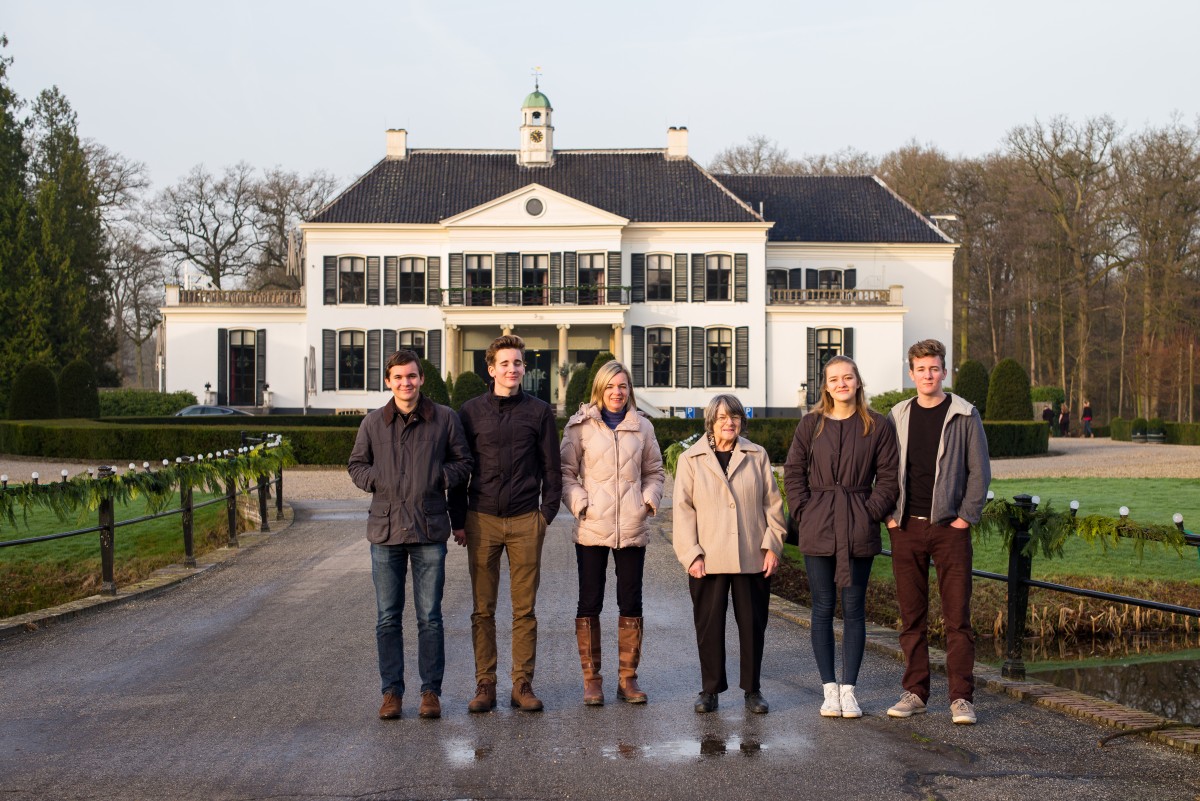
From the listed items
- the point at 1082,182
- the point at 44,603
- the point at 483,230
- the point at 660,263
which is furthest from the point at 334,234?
the point at 44,603

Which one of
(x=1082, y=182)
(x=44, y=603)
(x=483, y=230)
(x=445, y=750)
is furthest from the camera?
(x=1082, y=182)

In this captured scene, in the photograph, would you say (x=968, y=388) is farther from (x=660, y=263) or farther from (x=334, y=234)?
(x=334, y=234)

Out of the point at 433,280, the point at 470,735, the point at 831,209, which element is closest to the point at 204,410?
the point at 433,280

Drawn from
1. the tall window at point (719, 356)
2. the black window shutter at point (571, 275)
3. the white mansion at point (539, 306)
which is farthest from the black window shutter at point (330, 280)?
the tall window at point (719, 356)

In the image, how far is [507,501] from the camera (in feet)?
19.8

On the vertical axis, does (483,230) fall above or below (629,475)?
above

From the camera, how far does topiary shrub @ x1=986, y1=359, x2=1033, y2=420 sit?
32188 mm

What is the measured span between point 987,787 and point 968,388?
30296mm

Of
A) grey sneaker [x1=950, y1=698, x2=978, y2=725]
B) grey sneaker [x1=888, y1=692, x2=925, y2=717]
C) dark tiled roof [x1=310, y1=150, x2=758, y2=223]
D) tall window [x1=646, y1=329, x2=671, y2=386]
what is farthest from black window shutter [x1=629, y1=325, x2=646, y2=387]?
grey sneaker [x1=950, y1=698, x2=978, y2=725]

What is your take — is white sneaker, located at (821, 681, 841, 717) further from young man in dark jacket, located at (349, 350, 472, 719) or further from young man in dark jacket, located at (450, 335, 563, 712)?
young man in dark jacket, located at (349, 350, 472, 719)

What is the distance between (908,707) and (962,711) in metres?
0.24

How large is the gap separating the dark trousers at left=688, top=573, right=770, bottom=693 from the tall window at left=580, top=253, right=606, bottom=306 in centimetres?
3788

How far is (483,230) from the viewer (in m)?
43.6

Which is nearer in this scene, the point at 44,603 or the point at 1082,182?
the point at 44,603
